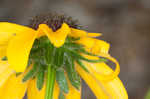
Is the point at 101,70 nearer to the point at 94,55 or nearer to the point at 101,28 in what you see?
the point at 94,55

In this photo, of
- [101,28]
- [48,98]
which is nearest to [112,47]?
[101,28]

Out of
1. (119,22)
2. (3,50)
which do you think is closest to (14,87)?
(3,50)

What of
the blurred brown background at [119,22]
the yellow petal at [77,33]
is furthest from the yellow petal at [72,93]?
the blurred brown background at [119,22]

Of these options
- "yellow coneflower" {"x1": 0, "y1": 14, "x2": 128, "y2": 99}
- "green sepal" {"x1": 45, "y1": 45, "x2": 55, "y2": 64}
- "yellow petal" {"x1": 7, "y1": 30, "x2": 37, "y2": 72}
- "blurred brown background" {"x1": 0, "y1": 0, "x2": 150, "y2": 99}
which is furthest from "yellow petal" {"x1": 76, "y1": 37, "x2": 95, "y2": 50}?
"blurred brown background" {"x1": 0, "y1": 0, "x2": 150, "y2": 99}

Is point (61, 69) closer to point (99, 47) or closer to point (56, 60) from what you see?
point (56, 60)

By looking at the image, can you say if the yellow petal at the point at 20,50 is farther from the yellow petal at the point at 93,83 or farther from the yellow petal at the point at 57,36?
the yellow petal at the point at 93,83

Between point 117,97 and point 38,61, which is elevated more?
point 38,61
